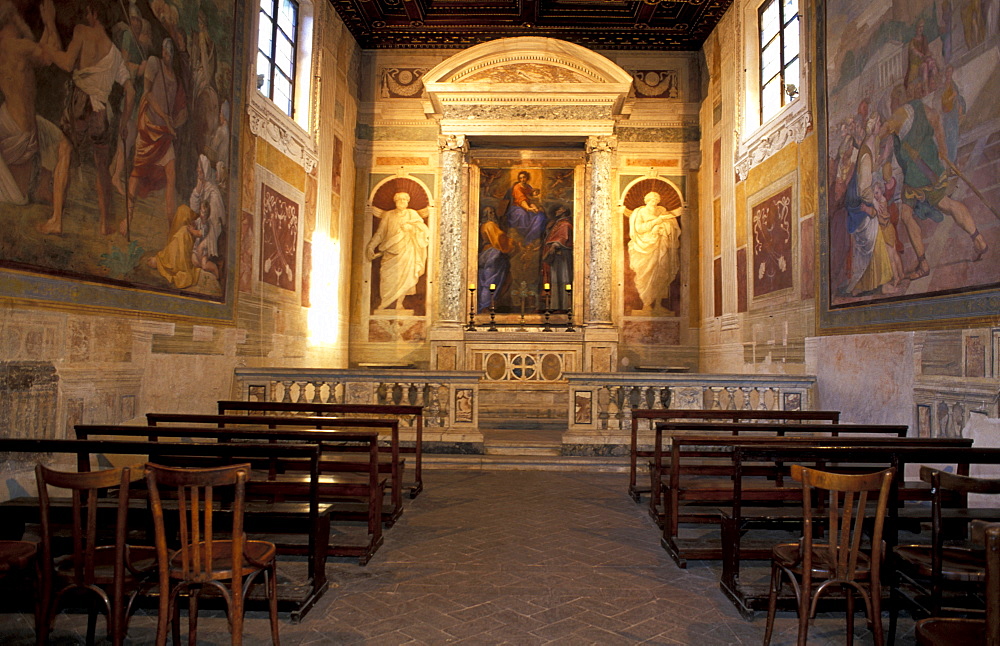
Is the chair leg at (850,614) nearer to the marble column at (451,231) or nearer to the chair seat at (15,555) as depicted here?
the chair seat at (15,555)

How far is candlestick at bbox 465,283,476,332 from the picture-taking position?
13.4 m

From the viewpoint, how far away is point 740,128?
11.9m

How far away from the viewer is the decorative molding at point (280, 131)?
31.7 feet

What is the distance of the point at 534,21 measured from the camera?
45.7 ft

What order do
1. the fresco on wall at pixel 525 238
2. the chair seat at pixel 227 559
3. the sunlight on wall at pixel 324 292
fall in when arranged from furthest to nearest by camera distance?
the fresco on wall at pixel 525 238 < the sunlight on wall at pixel 324 292 < the chair seat at pixel 227 559

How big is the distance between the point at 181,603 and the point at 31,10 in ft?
15.9

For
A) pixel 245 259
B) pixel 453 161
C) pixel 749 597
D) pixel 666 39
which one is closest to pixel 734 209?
pixel 666 39

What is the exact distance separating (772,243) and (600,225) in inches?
161

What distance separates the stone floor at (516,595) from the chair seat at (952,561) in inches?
20.4

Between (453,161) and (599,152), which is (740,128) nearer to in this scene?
(599,152)

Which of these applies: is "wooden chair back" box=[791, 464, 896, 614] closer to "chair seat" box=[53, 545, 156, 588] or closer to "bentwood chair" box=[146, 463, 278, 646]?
"bentwood chair" box=[146, 463, 278, 646]

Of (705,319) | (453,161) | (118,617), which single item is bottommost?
(118,617)

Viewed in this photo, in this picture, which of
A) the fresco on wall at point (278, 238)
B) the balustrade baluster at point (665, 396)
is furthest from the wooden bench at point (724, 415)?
the fresco on wall at point (278, 238)

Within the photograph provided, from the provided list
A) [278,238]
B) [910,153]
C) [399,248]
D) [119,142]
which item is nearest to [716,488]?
[910,153]
